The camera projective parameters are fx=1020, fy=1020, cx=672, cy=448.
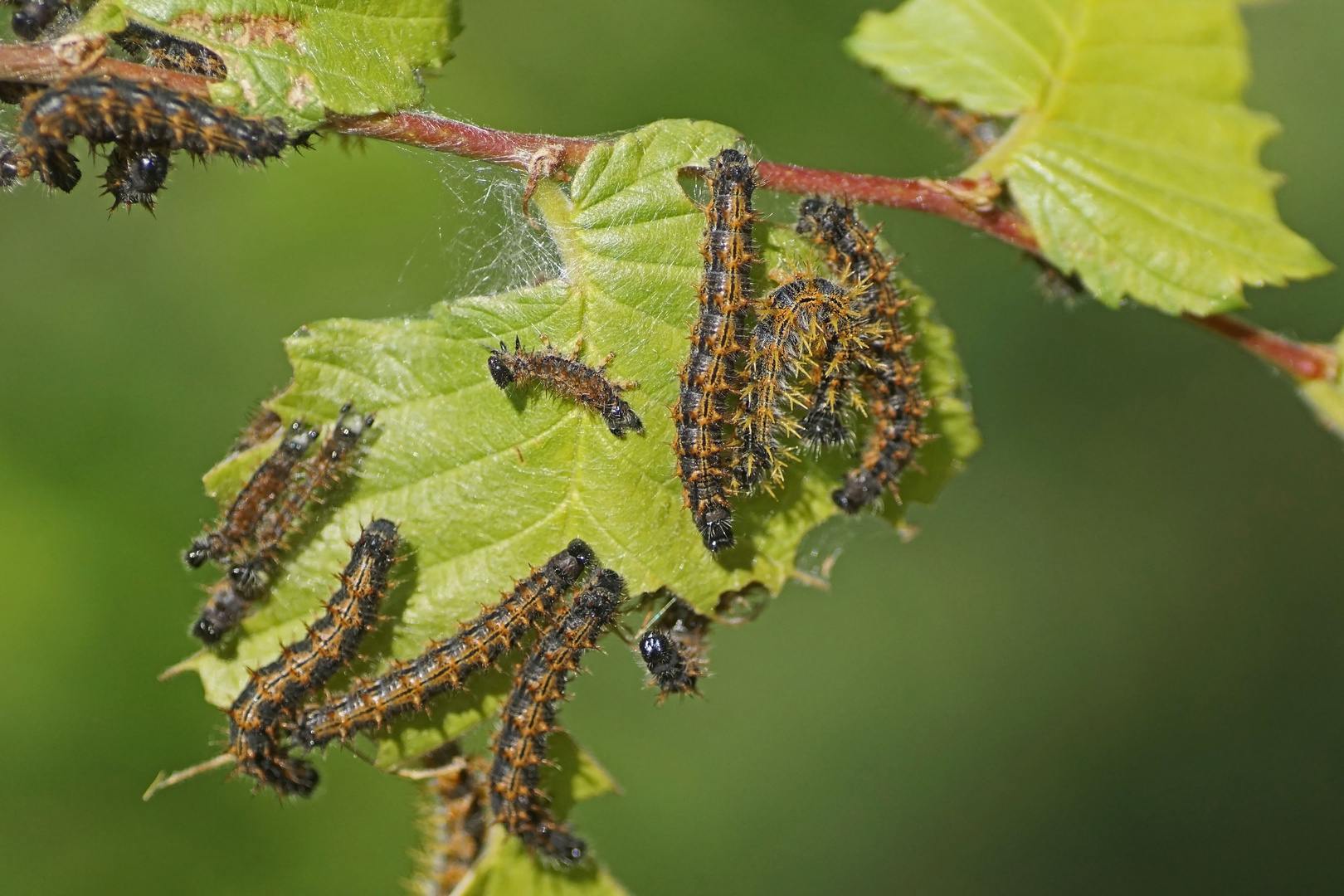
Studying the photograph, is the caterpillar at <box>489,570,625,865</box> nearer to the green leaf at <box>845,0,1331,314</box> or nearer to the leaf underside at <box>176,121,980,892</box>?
the leaf underside at <box>176,121,980,892</box>

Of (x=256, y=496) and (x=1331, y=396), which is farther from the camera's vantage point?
(x=1331, y=396)

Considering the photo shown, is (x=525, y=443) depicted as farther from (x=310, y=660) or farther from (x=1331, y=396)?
(x=1331, y=396)

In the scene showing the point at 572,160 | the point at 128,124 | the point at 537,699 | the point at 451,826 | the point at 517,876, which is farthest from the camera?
the point at 451,826

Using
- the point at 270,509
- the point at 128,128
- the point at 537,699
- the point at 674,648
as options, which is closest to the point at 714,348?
the point at 674,648

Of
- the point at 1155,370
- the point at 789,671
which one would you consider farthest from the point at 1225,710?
the point at 789,671

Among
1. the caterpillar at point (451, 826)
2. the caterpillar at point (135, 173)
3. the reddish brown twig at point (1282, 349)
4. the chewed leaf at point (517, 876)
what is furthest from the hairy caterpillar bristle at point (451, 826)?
the reddish brown twig at point (1282, 349)
